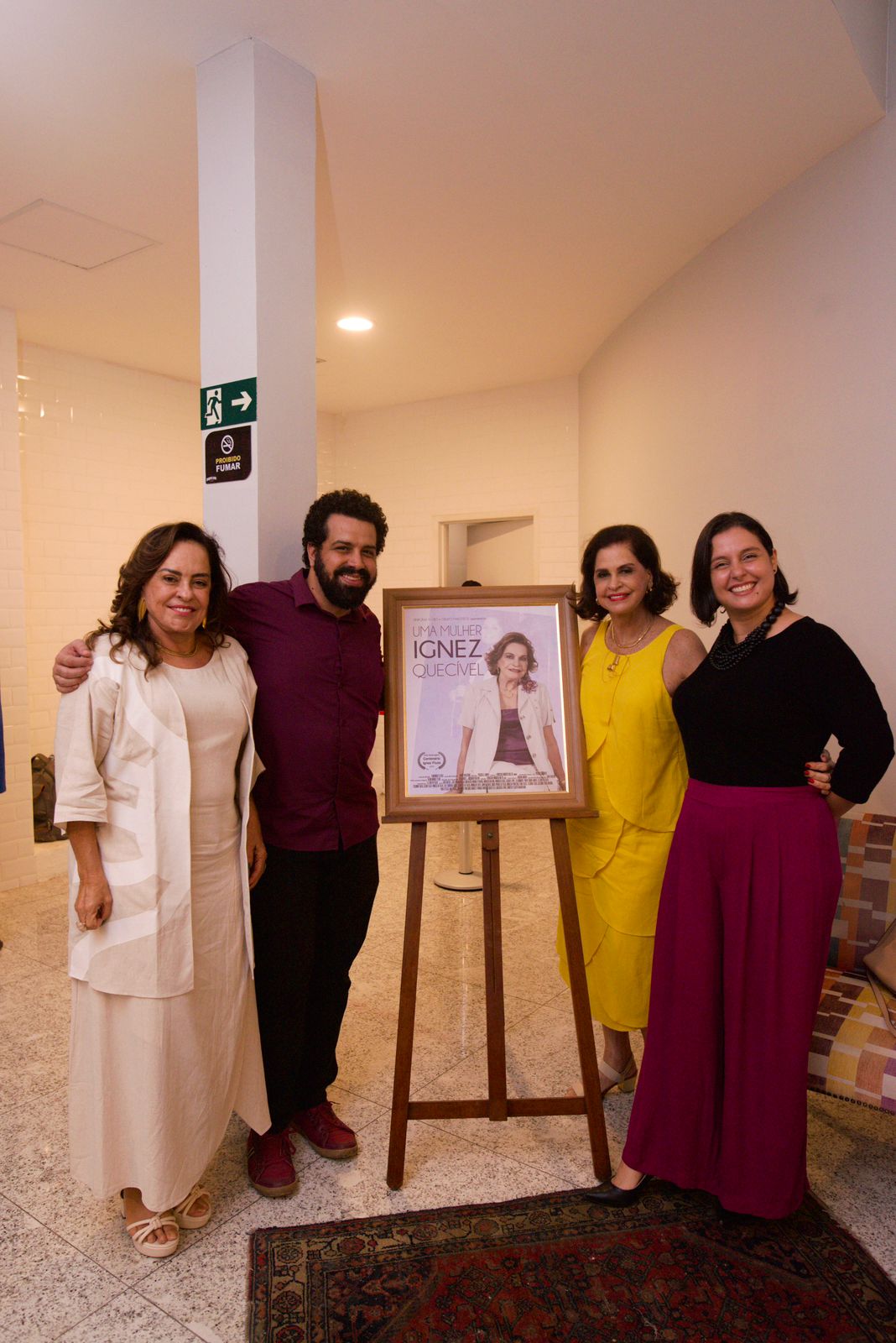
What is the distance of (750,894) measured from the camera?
201 cm

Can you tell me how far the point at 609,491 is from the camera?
5605 millimetres

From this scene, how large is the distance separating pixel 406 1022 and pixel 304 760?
712mm

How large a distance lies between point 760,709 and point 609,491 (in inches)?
152

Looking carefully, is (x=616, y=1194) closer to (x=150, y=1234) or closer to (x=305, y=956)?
(x=305, y=956)

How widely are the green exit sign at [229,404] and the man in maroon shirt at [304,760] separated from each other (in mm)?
455

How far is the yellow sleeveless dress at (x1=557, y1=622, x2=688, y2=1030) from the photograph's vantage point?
90.4 inches

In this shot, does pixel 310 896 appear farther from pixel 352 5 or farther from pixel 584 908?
pixel 352 5

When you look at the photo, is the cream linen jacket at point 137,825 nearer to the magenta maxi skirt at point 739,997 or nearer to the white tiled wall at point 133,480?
the magenta maxi skirt at point 739,997

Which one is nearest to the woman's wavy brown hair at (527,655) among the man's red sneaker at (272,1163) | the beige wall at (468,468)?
the man's red sneaker at (272,1163)

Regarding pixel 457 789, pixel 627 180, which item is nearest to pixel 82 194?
pixel 627 180

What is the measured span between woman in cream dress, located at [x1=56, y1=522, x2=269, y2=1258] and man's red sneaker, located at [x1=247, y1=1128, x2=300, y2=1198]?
16 cm

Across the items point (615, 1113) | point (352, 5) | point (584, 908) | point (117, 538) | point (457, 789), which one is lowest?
point (615, 1113)

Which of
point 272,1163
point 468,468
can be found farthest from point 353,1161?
point 468,468

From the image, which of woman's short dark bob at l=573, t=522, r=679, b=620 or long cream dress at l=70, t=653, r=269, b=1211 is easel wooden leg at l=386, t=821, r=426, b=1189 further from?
woman's short dark bob at l=573, t=522, r=679, b=620
